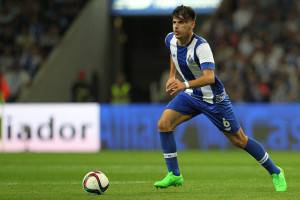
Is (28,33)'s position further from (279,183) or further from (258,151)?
(279,183)

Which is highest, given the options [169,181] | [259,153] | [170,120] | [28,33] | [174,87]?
[28,33]

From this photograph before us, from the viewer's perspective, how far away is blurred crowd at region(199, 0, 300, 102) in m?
21.0

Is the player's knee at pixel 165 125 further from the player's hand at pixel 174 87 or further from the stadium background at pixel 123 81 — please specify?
the stadium background at pixel 123 81

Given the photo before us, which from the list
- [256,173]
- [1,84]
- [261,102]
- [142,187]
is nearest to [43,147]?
[1,84]

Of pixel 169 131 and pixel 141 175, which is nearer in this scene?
pixel 169 131

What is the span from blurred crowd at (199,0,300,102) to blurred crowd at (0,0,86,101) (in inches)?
160

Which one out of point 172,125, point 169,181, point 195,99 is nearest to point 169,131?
point 172,125

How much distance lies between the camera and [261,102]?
2086 cm

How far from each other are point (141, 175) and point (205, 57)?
134 inches

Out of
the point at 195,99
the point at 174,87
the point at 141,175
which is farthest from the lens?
the point at 141,175

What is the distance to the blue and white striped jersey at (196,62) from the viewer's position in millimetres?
9406

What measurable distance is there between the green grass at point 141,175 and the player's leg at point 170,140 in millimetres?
110

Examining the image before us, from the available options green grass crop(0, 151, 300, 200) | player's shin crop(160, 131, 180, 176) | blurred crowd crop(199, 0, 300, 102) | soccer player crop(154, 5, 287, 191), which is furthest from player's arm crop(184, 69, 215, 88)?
blurred crowd crop(199, 0, 300, 102)

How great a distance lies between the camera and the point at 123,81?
22.0 meters
